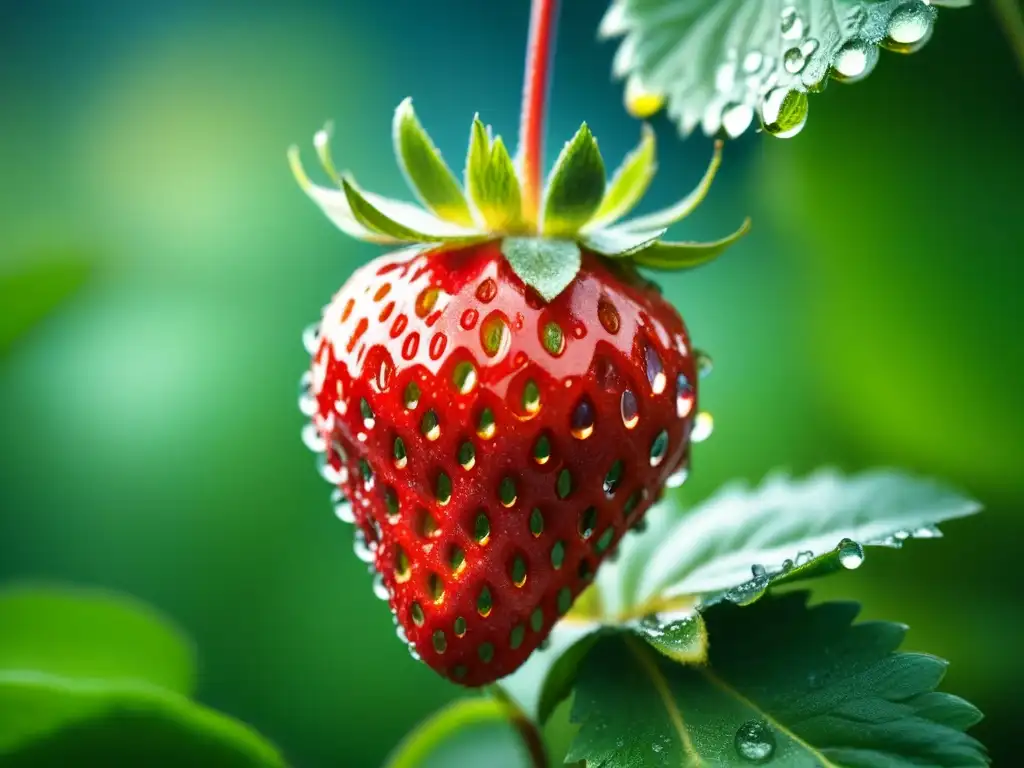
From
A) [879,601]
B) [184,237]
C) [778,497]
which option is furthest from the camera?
[184,237]

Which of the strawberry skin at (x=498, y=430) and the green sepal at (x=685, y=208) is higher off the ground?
the green sepal at (x=685, y=208)

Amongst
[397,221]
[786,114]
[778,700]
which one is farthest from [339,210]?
[778,700]

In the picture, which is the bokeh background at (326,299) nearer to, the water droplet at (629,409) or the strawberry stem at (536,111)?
the strawberry stem at (536,111)

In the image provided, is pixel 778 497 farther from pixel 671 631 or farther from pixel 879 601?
pixel 879 601

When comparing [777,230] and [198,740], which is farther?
[777,230]

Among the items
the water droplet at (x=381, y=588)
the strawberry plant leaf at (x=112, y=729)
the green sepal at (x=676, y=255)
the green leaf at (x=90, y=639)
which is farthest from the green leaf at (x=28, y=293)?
the green sepal at (x=676, y=255)

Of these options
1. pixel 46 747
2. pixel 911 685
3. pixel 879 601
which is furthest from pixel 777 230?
pixel 46 747

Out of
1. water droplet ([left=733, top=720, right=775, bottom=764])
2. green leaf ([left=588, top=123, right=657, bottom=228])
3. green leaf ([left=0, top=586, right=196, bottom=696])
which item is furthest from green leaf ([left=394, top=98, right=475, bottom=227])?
green leaf ([left=0, top=586, right=196, bottom=696])
